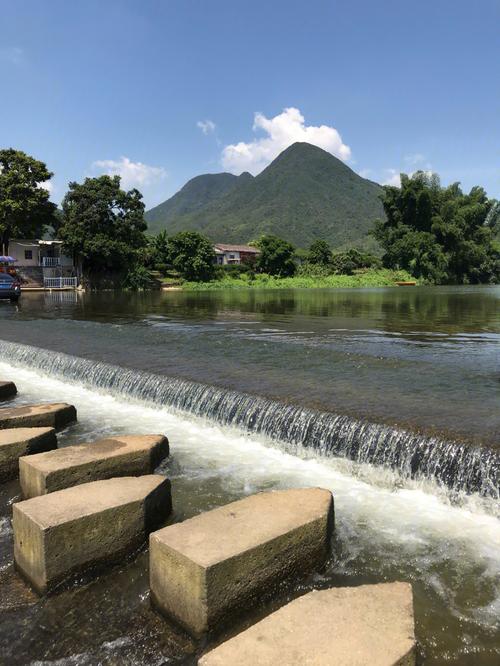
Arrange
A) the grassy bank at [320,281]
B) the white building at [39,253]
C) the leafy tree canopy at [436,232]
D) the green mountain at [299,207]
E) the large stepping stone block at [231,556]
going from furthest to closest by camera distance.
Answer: the green mountain at [299,207]
the leafy tree canopy at [436,232]
the grassy bank at [320,281]
the white building at [39,253]
the large stepping stone block at [231,556]

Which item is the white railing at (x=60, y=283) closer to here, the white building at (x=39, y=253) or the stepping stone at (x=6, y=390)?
the white building at (x=39, y=253)

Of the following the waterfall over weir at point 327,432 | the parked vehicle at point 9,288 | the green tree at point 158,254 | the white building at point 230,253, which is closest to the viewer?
the waterfall over weir at point 327,432

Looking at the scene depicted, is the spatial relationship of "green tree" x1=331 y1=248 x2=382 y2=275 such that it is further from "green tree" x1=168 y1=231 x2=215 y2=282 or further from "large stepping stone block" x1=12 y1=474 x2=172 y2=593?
"large stepping stone block" x1=12 y1=474 x2=172 y2=593

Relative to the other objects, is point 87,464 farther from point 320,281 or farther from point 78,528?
point 320,281

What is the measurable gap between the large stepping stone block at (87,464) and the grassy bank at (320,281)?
57163 mm

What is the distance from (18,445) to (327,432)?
3.69m

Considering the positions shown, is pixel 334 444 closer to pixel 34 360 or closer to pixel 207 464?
pixel 207 464

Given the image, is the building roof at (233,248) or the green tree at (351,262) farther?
the building roof at (233,248)

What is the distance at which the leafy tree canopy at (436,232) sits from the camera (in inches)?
2793

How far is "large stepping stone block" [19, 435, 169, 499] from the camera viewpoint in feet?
16.3

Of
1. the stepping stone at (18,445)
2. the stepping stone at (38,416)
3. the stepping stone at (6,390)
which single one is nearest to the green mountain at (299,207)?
the stepping stone at (6,390)

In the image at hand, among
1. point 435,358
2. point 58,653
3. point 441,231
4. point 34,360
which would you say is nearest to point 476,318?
point 435,358

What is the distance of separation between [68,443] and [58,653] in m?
4.16

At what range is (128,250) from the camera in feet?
166
